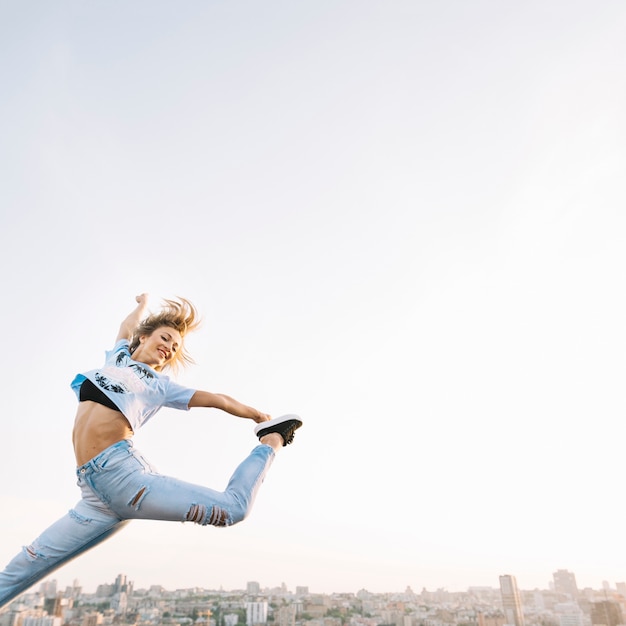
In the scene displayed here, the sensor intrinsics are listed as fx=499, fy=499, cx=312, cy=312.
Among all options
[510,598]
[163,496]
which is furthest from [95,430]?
[510,598]

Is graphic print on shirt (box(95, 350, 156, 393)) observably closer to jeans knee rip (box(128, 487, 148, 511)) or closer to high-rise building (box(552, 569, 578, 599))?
jeans knee rip (box(128, 487, 148, 511))

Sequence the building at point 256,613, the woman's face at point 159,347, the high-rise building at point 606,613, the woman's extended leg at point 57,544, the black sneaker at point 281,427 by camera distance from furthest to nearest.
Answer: the building at point 256,613, the high-rise building at point 606,613, the woman's face at point 159,347, the black sneaker at point 281,427, the woman's extended leg at point 57,544

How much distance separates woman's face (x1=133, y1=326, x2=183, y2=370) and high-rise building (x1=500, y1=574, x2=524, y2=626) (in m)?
31.8

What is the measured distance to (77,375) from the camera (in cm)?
198

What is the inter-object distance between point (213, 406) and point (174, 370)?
52cm

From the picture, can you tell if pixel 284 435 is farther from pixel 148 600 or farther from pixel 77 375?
pixel 148 600

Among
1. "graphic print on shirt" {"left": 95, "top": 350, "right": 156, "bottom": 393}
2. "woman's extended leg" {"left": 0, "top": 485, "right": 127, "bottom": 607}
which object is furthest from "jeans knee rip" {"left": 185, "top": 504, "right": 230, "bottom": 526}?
"graphic print on shirt" {"left": 95, "top": 350, "right": 156, "bottom": 393}

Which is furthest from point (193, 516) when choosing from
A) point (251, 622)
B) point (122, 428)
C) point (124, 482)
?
point (251, 622)

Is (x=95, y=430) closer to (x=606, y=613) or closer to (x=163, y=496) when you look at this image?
(x=163, y=496)

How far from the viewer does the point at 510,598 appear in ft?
Answer: 92.6

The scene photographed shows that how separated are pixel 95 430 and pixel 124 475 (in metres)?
0.21

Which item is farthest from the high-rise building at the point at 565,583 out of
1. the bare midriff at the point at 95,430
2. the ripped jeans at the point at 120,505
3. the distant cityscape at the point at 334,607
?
the bare midriff at the point at 95,430

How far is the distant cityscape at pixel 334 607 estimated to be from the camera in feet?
89.8

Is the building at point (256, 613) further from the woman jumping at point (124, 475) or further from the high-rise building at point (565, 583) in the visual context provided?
the woman jumping at point (124, 475)
